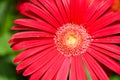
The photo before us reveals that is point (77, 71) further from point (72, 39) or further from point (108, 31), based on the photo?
point (72, 39)

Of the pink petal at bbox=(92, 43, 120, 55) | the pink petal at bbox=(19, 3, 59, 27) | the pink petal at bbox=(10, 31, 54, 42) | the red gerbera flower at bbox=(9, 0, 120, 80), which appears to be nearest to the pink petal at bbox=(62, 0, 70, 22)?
the red gerbera flower at bbox=(9, 0, 120, 80)

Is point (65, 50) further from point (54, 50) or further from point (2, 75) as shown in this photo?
point (2, 75)

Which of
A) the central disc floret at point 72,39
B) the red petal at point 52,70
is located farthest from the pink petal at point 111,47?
the red petal at point 52,70

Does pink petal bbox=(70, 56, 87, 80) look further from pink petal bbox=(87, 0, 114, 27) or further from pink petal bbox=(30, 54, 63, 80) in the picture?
pink petal bbox=(87, 0, 114, 27)

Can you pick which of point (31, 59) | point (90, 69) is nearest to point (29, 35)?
point (31, 59)

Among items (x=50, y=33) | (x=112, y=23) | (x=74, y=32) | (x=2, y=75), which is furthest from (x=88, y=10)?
(x=2, y=75)

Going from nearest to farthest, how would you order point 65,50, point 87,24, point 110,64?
point 110,64 < point 87,24 < point 65,50

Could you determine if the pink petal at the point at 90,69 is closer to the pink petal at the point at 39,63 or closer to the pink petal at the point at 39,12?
the pink petal at the point at 39,63
